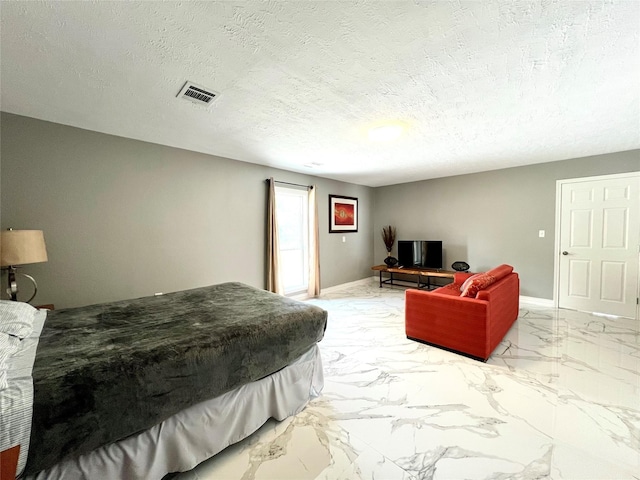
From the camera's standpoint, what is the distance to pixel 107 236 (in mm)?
2840

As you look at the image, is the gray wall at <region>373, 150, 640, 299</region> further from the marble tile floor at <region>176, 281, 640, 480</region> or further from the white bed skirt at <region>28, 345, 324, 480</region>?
the white bed skirt at <region>28, 345, 324, 480</region>

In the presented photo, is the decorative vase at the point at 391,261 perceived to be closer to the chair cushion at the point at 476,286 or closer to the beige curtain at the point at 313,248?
the beige curtain at the point at 313,248

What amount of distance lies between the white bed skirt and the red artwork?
3828 mm

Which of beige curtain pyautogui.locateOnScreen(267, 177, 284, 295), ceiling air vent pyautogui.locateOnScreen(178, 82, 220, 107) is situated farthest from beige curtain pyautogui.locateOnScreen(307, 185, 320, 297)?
ceiling air vent pyautogui.locateOnScreen(178, 82, 220, 107)

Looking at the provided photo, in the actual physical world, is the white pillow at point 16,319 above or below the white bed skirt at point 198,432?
above

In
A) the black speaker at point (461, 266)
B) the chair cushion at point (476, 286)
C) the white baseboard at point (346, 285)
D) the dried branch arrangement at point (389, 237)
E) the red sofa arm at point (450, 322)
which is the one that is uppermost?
the dried branch arrangement at point (389, 237)

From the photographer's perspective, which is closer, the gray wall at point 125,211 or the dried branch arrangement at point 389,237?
the gray wall at point 125,211

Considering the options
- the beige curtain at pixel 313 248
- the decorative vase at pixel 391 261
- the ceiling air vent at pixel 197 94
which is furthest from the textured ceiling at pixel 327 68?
the decorative vase at pixel 391 261

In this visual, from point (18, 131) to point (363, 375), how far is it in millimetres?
3845

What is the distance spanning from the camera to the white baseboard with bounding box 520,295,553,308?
4336 mm

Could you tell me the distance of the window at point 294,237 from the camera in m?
4.79

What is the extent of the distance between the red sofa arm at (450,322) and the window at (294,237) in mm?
2443

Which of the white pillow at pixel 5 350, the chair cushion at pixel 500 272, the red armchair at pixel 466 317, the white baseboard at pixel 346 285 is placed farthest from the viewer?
the white baseboard at pixel 346 285

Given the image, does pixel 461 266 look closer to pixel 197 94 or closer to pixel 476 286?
pixel 476 286
